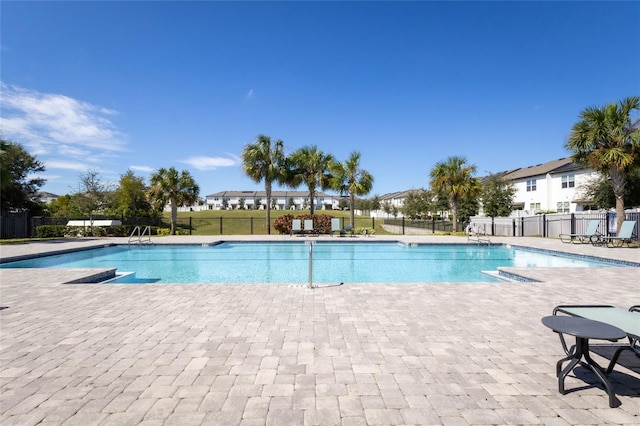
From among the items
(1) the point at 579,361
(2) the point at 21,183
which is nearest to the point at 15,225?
(2) the point at 21,183

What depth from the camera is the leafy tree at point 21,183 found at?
77.8 feet

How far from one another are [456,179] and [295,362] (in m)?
22.4

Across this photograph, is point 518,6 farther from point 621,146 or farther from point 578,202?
point 578,202

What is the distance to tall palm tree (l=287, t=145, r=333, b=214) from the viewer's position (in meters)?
21.9

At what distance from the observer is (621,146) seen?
48.3ft

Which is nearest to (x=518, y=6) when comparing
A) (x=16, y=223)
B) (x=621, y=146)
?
(x=621, y=146)

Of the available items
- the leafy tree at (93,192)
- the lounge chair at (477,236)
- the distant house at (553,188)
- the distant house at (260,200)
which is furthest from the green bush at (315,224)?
the distant house at (260,200)

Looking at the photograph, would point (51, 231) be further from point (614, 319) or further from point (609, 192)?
point (609, 192)

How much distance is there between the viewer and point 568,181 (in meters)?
31.2

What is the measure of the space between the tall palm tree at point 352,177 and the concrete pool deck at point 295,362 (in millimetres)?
16743

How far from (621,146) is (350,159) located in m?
14.0

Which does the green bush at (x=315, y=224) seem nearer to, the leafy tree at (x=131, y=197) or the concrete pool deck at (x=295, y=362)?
the leafy tree at (x=131, y=197)

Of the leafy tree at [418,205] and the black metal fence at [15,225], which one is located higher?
the leafy tree at [418,205]

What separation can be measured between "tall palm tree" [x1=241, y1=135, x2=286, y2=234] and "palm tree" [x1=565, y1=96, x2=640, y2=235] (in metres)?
16.3
